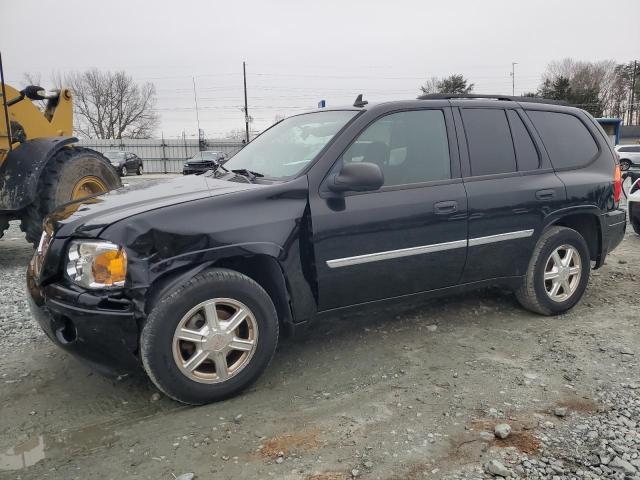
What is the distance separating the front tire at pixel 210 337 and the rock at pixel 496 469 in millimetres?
1347

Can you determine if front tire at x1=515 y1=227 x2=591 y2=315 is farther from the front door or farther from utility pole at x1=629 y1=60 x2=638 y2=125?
utility pole at x1=629 y1=60 x2=638 y2=125

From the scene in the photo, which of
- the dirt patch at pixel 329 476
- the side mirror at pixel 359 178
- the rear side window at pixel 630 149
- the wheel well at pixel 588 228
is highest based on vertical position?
the side mirror at pixel 359 178

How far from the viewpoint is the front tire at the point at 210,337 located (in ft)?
8.95

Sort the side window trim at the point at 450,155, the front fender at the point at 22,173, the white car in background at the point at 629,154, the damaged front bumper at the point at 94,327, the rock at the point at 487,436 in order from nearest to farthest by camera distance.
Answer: the rock at the point at 487,436, the damaged front bumper at the point at 94,327, the side window trim at the point at 450,155, the front fender at the point at 22,173, the white car in background at the point at 629,154

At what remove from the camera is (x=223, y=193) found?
309cm

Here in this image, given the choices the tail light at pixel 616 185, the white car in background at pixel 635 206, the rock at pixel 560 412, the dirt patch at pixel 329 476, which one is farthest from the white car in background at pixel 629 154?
the dirt patch at pixel 329 476

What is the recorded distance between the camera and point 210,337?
2859 millimetres

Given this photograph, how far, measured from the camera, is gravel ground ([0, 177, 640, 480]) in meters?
2.39

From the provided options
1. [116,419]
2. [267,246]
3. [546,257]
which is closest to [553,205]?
[546,257]

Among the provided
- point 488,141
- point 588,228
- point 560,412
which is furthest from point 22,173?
point 588,228

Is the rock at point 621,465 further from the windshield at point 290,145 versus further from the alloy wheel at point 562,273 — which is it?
the windshield at point 290,145

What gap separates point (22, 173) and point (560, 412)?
5.78m

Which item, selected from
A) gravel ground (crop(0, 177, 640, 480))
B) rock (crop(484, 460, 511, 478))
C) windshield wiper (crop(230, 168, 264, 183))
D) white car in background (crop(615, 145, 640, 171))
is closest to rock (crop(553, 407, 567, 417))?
gravel ground (crop(0, 177, 640, 480))

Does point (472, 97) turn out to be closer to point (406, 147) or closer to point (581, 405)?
point (406, 147)
